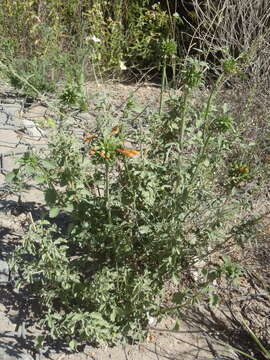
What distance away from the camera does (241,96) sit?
324 cm

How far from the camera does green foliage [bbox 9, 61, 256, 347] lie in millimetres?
1580

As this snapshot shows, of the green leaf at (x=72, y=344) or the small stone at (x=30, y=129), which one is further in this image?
the small stone at (x=30, y=129)

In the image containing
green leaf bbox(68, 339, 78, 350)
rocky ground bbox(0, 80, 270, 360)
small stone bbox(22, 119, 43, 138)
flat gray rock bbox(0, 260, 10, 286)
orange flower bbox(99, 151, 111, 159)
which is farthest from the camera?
small stone bbox(22, 119, 43, 138)

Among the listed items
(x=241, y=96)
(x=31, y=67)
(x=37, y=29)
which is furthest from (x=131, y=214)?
(x=37, y=29)

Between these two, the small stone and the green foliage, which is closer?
the green foliage

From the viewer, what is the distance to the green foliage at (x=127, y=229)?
158 centimetres

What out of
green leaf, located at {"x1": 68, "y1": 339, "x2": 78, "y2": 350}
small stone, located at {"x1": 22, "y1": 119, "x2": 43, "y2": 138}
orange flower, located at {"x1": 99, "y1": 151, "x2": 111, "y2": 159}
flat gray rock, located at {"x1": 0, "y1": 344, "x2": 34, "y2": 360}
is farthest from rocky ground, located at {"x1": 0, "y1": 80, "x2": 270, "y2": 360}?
small stone, located at {"x1": 22, "y1": 119, "x2": 43, "y2": 138}

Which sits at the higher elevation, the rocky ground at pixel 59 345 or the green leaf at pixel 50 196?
the green leaf at pixel 50 196

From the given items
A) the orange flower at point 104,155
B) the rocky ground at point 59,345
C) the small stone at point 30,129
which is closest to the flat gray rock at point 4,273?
the rocky ground at point 59,345

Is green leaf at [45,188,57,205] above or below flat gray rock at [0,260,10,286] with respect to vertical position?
above

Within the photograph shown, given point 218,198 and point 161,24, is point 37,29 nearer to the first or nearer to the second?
point 161,24

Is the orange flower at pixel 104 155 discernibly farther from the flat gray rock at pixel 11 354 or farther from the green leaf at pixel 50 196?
the flat gray rock at pixel 11 354

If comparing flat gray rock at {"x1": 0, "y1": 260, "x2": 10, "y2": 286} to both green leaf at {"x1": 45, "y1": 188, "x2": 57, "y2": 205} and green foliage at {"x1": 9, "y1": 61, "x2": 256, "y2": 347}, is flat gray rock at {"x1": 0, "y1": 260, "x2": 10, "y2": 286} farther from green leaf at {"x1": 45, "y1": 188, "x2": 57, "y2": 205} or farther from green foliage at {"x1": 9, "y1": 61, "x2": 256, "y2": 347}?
green leaf at {"x1": 45, "y1": 188, "x2": 57, "y2": 205}

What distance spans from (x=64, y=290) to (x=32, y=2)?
147 inches
